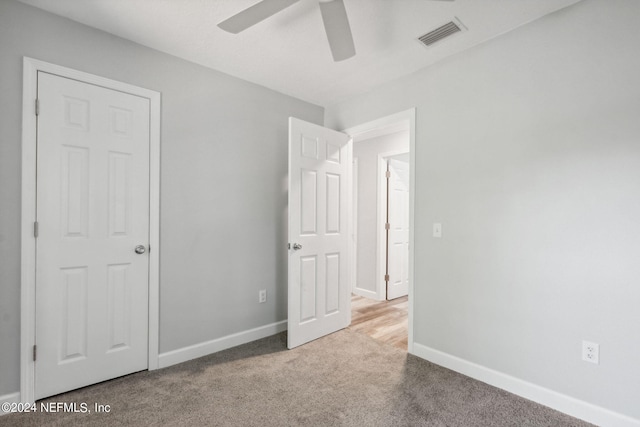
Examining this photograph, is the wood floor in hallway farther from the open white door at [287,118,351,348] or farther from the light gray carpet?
the light gray carpet

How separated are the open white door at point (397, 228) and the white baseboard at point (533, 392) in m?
1.93

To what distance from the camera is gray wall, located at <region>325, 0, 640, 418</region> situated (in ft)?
5.71

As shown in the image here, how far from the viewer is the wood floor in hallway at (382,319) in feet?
10.1

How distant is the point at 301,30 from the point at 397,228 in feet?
10.3

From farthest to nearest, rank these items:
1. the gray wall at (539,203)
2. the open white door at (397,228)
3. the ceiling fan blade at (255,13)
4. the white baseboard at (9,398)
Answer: the open white door at (397,228)
the white baseboard at (9,398)
the gray wall at (539,203)
the ceiling fan blade at (255,13)

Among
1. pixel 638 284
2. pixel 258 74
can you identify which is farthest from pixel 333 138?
pixel 638 284

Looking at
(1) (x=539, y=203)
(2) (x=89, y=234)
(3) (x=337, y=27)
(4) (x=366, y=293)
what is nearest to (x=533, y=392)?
(1) (x=539, y=203)

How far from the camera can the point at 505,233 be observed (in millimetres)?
2184

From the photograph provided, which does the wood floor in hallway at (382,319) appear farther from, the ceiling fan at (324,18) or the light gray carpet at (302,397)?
the ceiling fan at (324,18)

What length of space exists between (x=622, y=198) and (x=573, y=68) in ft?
2.70

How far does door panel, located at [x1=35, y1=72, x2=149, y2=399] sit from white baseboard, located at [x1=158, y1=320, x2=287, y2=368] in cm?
17

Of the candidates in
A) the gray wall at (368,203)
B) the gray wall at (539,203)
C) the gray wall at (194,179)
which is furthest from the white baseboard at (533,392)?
the gray wall at (368,203)

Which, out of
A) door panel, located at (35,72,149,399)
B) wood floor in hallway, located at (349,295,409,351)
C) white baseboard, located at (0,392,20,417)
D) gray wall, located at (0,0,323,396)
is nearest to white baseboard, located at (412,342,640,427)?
wood floor in hallway, located at (349,295,409,351)

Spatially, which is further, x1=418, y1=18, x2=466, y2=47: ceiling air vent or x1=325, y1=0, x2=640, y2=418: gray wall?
x1=418, y1=18, x2=466, y2=47: ceiling air vent
